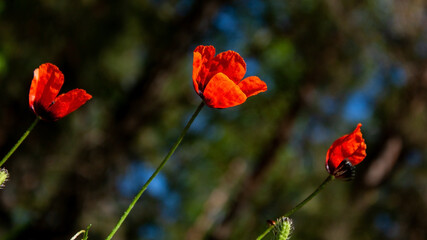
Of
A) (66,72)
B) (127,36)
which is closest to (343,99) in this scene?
(127,36)

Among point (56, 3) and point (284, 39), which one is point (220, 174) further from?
point (56, 3)

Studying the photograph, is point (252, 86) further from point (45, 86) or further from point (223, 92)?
point (45, 86)

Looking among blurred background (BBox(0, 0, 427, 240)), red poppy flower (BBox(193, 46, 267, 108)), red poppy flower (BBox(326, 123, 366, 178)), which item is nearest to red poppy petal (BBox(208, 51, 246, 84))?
red poppy flower (BBox(193, 46, 267, 108))

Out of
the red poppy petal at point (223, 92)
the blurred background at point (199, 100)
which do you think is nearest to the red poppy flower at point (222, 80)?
the red poppy petal at point (223, 92)

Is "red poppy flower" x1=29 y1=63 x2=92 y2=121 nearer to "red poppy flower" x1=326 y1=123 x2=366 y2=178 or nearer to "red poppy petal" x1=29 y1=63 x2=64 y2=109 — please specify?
"red poppy petal" x1=29 y1=63 x2=64 y2=109

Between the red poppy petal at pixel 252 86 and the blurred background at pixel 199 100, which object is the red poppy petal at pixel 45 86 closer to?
the red poppy petal at pixel 252 86
